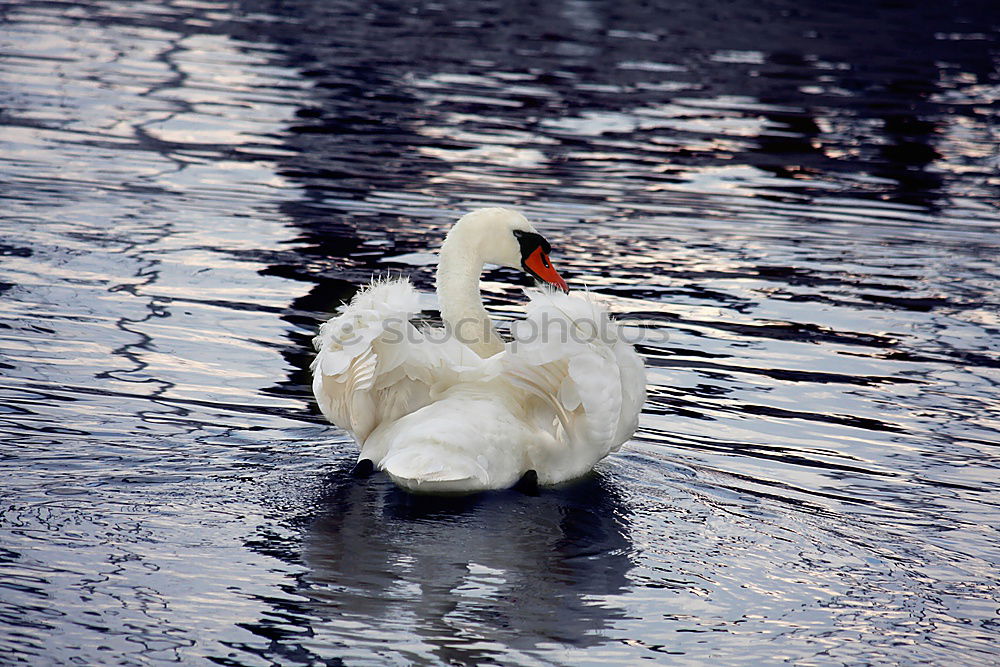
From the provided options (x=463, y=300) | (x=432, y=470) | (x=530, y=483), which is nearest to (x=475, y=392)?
(x=530, y=483)

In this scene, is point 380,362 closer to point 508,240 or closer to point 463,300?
point 463,300

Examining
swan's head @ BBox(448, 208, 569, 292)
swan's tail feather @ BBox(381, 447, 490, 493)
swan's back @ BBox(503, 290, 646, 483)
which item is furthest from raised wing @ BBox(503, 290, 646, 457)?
swan's head @ BBox(448, 208, 569, 292)

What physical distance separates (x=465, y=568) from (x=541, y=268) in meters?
2.47

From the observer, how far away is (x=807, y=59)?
25.8 m

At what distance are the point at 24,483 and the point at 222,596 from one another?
1399mm

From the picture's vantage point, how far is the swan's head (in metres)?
7.31

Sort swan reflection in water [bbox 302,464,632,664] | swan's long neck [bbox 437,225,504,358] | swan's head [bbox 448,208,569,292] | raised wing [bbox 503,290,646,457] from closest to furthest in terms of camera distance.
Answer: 1. swan reflection in water [bbox 302,464,632,664]
2. raised wing [bbox 503,290,646,457]
3. swan's long neck [bbox 437,225,504,358]
4. swan's head [bbox 448,208,569,292]

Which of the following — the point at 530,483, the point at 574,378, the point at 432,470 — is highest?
the point at 574,378

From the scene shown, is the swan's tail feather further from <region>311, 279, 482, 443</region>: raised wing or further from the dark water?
<region>311, 279, 482, 443</region>: raised wing

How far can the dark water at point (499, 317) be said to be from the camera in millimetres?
5074

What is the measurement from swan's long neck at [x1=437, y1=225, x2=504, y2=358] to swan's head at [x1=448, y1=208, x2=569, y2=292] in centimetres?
11

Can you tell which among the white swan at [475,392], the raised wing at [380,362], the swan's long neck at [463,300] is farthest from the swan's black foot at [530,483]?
the swan's long neck at [463,300]

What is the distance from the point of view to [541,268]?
7566mm

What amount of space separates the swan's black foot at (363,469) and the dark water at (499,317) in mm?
72
